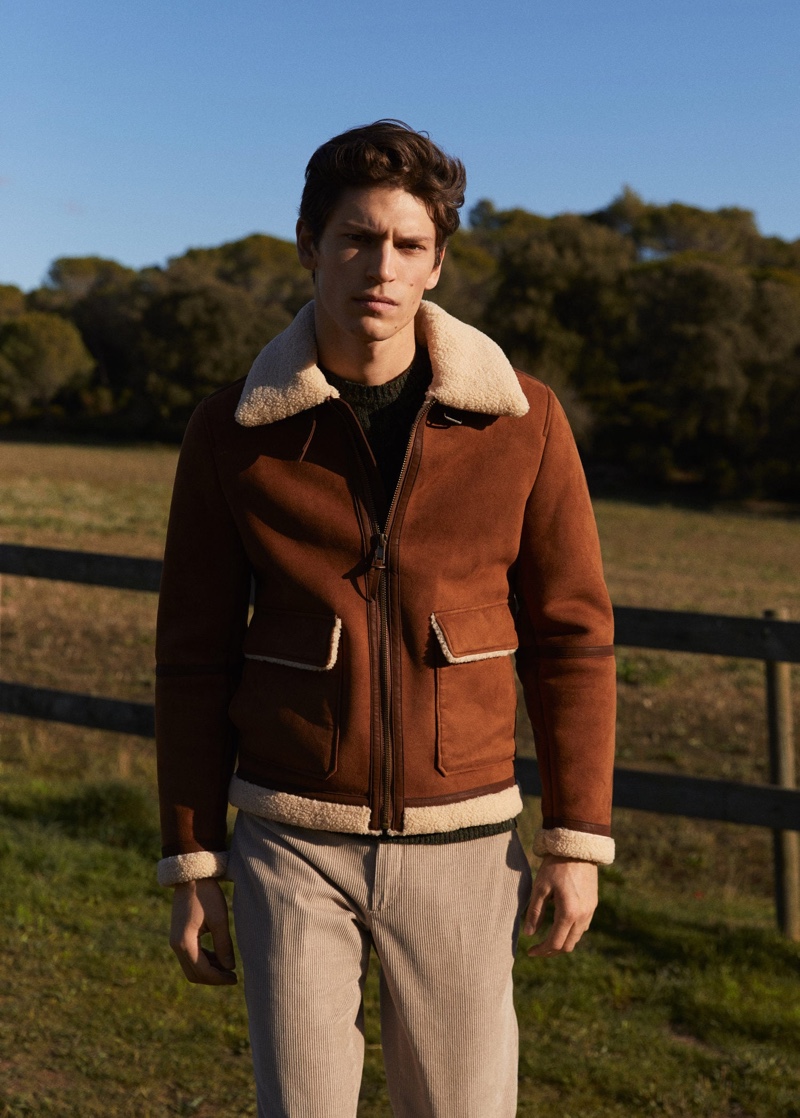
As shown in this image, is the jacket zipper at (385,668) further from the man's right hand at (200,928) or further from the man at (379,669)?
the man's right hand at (200,928)

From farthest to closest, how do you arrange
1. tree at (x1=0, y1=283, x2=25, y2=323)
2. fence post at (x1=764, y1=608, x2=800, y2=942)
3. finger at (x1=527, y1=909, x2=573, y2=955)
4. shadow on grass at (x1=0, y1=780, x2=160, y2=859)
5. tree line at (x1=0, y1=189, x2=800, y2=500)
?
tree at (x1=0, y1=283, x2=25, y2=323), tree line at (x1=0, y1=189, x2=800, y2=500), shadow on grass at (x1=0, y1=780, x2=160, y2=859), fence post at (x1=764, y1=608, x2=800, y2=942), finger at (x1=527, y1=909, x2=573, y2=955)

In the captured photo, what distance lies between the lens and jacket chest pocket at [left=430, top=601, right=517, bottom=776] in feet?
6.09

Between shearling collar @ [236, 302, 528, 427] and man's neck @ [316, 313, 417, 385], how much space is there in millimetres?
29

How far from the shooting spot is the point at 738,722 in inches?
329

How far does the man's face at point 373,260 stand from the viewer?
183 centimetres

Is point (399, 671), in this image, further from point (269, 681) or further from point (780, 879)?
point (780, 879)

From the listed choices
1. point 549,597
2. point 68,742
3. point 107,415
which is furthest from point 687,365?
point 549,597

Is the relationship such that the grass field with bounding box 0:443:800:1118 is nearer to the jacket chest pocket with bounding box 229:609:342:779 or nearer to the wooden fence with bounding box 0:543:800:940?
the wooden fence with bounding box 0:543:800:940

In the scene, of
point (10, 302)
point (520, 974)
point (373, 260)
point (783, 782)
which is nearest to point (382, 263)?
point (373, 260)

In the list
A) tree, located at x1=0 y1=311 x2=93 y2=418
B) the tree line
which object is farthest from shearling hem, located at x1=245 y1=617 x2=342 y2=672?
Answer: tree, located at x1=0 y1=311 x2=93 y2=418

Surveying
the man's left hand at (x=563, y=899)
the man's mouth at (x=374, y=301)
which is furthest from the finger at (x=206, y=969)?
the man's mouth at (x=374, y=301)

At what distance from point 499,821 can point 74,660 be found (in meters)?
7.67

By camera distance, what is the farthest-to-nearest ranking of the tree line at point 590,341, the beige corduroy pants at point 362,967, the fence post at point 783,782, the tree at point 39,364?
the tree at point 39,364, the tree line at point 590,341, the fence post at point 783,782, the beige corduroy pants at point 362,967

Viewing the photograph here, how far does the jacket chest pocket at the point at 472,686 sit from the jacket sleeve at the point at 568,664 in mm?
60
